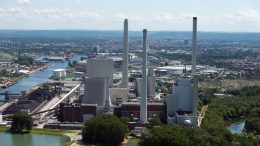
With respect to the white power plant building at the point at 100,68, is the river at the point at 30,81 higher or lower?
lower

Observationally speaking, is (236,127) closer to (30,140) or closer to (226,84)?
(30,140)

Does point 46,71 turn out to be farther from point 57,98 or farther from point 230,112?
point 230,112

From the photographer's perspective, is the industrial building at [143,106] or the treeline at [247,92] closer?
the industrial building at [143,106]

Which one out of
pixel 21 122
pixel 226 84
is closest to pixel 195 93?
pixel 21 122

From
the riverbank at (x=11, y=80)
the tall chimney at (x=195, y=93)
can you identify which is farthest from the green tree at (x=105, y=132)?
the riverbank at (x=11, y=80)

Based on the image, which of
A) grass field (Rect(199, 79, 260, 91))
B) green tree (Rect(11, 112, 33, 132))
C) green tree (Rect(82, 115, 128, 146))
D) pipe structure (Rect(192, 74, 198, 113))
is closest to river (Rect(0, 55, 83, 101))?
green tree (Rect(11, 112, 33, 132))

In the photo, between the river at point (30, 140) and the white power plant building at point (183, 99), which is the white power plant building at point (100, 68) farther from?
the river at point (30, 140)
